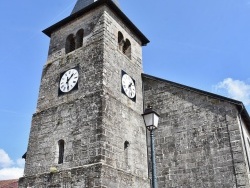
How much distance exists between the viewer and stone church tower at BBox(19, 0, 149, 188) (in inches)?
390

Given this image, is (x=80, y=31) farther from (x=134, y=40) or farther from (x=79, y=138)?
(x=79, y=138)

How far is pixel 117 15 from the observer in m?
13.8

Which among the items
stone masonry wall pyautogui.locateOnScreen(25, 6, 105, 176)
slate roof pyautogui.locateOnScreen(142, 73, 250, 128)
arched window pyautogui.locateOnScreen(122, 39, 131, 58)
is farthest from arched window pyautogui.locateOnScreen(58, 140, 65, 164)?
arched window pyautogui.locateOnScreen(122, 39, 131, 58)

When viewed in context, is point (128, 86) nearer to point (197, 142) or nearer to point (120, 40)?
point (120, 40)

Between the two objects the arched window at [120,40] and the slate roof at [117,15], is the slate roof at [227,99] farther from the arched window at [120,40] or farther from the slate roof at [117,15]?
the slate roof at [117,15]

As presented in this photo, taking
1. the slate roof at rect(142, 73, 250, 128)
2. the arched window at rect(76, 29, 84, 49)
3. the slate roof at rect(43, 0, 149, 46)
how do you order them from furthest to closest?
the arched window at rect(76, 29, 84, 49) → the slate roof at rect(43, 0, 149, 46) → the slate roof at rect(142, 73, 250, 128)

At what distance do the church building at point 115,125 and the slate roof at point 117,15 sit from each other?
65 mm

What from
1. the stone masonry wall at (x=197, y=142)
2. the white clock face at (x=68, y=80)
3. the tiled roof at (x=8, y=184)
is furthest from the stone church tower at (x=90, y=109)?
the tiled roof at (x=8, y=184)

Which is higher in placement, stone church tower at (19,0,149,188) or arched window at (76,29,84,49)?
arched window at (76,29,84,49)

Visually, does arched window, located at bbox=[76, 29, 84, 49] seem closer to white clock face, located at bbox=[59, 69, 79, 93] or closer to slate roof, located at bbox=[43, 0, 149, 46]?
slate roof, located at bbox=[43, 0, 149, 46]

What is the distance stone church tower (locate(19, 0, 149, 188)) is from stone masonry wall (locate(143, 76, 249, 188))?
3.20 ft

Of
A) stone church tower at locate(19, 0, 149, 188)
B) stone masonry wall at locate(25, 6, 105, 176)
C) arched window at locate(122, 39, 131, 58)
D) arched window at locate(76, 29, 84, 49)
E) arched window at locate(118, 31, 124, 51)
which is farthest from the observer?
arched window at locate(122, 39, 131, 58)

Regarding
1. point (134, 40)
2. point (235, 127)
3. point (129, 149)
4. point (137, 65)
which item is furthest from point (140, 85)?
point (235, 127)

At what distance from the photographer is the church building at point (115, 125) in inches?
392
